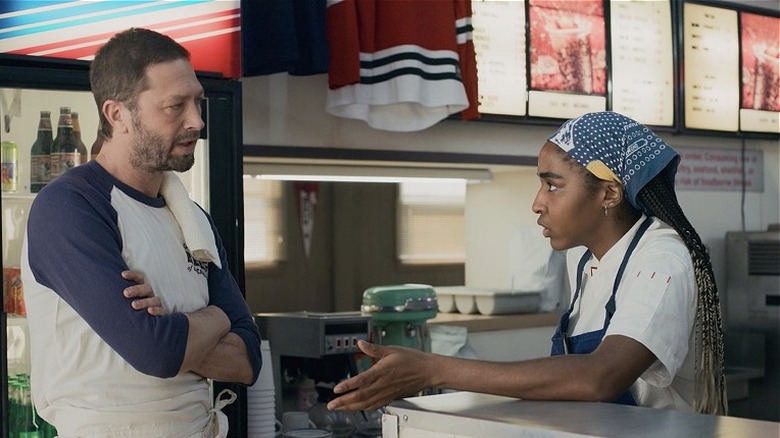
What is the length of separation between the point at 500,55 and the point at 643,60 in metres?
1.03

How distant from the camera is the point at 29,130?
3.21 m

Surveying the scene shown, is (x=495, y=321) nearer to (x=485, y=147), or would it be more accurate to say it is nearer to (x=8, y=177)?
(x=485, y=147)

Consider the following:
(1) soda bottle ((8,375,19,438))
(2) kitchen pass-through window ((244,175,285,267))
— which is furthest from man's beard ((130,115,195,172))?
(2) kitchen pass-through window ((244,175,285,267))

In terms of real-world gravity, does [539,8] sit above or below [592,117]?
above

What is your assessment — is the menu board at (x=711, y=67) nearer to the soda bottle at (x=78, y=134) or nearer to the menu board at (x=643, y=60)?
the menu board at (x=643, y=60)

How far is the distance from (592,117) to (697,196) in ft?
13.8

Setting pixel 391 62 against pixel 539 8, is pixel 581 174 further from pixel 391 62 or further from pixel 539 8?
pixel 539 8

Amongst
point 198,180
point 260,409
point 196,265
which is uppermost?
point 198,180

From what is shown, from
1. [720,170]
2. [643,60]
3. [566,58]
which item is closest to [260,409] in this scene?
[566,58]

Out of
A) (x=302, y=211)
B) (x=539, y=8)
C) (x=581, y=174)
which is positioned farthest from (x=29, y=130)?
(x=302, y=211)

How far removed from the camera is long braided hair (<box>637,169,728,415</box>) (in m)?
1.82

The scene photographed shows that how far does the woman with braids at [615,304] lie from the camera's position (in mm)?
1588

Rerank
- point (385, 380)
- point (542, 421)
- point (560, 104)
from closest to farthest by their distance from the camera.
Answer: point (542, 421)
point (385, 380)
point (560, 104)

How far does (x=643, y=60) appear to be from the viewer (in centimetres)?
539
